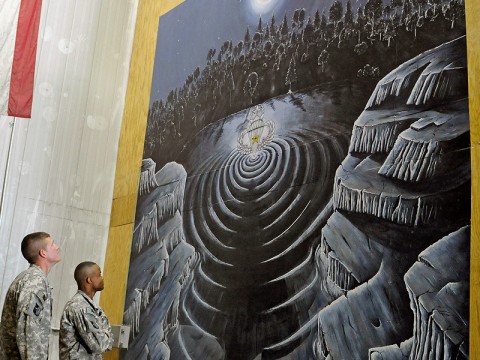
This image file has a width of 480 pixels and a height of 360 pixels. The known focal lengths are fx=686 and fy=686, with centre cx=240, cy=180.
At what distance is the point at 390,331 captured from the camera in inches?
183

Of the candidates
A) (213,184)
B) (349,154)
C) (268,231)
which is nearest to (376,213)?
(349,154)

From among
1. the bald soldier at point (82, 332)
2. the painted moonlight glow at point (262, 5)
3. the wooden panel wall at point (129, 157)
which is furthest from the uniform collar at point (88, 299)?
the painted moonlight glow at point (262, 5)

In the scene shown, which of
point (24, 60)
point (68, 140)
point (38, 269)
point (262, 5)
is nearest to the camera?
point (38, 269)

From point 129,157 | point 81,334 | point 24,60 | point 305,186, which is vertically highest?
point 24,60

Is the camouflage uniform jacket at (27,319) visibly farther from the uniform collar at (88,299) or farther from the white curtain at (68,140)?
the white curtain at (68,140)

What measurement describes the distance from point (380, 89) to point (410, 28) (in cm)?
49

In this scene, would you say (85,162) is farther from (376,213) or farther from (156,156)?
(376,213)

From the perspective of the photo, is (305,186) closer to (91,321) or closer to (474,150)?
(474,150)

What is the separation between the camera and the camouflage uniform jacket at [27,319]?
4.68 metres

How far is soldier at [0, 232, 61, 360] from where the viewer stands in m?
4.68

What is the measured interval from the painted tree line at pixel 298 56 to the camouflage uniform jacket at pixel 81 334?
251cm

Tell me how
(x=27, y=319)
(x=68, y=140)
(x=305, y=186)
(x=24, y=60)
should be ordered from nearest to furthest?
(x=27, y=319)
(x=305, y=186)
(x=24, y=60)
(x=68, y=140)

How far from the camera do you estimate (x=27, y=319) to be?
471 cm

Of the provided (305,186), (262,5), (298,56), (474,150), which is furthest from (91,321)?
(262,5)
